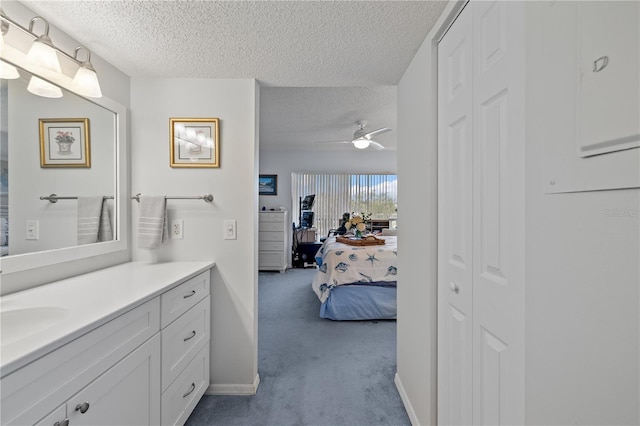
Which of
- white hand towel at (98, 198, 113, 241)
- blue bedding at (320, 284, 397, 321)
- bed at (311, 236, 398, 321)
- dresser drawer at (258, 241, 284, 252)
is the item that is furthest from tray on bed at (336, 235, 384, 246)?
white hand towel at (98, 198, 113, 241)

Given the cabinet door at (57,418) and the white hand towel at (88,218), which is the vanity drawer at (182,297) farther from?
the white hand towel at (88,218)

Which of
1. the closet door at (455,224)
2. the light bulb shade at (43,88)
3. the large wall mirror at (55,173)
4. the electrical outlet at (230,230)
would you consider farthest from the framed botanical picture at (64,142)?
the closet door at (455,224)

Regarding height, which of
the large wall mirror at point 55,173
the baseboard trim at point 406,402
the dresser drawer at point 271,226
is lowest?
the baseboard trim at point 406,402

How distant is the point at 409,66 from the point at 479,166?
1012 millimetres

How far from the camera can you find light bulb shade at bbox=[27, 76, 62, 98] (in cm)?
129

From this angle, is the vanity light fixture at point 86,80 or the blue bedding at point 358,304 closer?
the vanity light fixture at point 86,80

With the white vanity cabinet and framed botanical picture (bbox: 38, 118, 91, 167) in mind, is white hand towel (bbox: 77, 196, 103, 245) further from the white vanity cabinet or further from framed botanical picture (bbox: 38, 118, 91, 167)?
the white vanity cabinet

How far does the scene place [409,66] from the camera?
5.59 feet

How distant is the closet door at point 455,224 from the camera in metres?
1.09

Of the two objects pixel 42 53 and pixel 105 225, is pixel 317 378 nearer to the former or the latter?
pixel 105 225

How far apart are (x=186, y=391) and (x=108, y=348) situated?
29.4 inches

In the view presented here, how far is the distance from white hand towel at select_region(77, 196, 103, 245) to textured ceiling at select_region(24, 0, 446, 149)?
893 millimetres

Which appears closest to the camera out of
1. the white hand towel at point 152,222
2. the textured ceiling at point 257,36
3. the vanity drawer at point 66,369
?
the vanity drawer at point 66,369

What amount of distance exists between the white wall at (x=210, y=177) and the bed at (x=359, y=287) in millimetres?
1331
